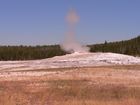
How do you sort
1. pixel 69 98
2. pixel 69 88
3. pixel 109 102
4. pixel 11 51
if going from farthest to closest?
1. pixel 11 51
2. pixel 69 88
3. pixel 69 98
4. pixel 109 102

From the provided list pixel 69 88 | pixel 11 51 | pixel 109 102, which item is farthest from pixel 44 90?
pixel 11 51

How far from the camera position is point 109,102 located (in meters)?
25.1

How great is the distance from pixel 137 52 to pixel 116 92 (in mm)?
127018

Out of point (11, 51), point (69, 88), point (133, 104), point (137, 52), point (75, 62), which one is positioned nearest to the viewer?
point (133, 104)

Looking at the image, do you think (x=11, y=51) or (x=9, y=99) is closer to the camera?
(x=9, y=99)

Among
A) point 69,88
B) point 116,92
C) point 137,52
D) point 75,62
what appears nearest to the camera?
point 116,92

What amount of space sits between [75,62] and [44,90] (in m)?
46.2

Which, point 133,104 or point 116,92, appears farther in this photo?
point 116,92

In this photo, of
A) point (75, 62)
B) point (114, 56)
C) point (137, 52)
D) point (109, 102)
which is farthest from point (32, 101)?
point (137, 52)

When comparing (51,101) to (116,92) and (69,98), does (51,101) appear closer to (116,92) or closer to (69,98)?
(69,98)

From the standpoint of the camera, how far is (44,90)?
106 feet

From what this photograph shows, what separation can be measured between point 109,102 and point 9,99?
551cm

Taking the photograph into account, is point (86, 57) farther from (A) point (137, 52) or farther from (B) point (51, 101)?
(A) point (137, 52)

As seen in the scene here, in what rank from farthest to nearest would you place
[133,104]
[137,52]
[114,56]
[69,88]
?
[137,52]
[114,56]
[69,88]
[133,104]
